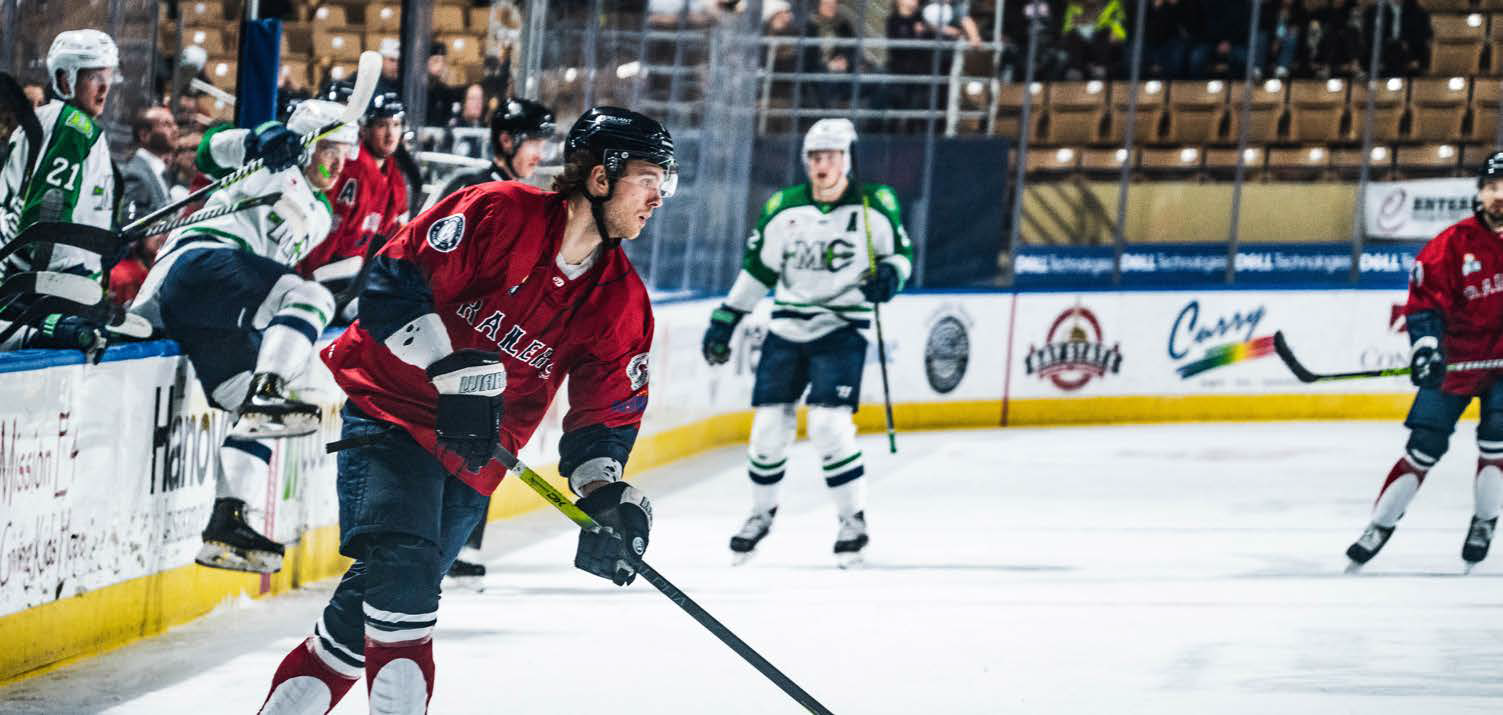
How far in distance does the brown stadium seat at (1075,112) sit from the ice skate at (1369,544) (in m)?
7.63

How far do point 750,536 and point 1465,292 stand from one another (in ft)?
8.61

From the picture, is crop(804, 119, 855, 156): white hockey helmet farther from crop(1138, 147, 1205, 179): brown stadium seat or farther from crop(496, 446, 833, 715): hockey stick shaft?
crop(1138, 147, 1205, 179): brown stadium seat

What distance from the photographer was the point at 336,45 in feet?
26.9

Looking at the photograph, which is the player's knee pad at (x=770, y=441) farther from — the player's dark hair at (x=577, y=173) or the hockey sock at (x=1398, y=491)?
the player's dark hair at (x=577, y=173)

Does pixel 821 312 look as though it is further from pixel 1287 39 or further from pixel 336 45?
pixel 1287 39

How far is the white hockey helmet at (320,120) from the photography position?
5789 millimetres

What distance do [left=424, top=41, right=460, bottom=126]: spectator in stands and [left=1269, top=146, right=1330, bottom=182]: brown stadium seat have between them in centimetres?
792

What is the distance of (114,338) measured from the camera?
211 inches

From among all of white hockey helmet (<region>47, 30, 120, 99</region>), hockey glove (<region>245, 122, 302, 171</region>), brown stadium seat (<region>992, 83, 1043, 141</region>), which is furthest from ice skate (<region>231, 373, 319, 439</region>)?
brown stadium seat (<region>992, 83, 1043, 141</region>)

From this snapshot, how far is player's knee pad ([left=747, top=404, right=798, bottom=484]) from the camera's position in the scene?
7285 mm

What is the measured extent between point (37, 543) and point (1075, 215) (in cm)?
1003

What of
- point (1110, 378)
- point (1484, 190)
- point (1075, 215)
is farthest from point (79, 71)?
point (1075, 215)

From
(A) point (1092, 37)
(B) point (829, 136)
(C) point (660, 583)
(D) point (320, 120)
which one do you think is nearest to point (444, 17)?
(B) point (829, 136)

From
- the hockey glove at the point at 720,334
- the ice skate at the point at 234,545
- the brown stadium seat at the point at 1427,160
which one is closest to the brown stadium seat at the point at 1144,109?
the brown stadium seat at the point at 1427,160
